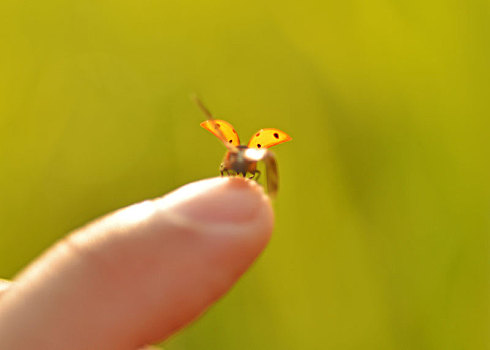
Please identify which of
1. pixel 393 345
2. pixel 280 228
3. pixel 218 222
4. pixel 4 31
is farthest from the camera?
pixel 4 31

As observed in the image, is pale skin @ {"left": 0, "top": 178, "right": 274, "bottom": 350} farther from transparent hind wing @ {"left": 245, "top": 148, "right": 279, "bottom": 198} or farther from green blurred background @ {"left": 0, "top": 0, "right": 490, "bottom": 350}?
green blurred background @ {"left": 0, "top": 0, "right": 490, "bottom": 350}

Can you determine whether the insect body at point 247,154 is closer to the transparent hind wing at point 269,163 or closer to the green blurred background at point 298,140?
the transparent hind wing at point 269,163

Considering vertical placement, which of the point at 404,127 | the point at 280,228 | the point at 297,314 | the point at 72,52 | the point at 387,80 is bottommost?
the point at 297,314

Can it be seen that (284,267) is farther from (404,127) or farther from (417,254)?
(404,127)

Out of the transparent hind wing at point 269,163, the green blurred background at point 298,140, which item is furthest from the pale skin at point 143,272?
the green blurred background at point 298,140

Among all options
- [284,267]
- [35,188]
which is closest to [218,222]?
[284,267]

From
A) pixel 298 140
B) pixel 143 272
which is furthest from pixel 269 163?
pixel 298 140
